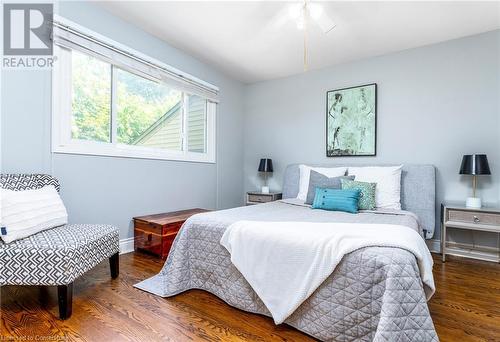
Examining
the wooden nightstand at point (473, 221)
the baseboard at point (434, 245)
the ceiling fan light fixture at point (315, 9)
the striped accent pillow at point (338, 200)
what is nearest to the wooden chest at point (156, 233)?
the striped accent pillow at point (338, 200)

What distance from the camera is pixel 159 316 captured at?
1624 mm

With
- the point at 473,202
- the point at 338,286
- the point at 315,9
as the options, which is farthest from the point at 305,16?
the point at 473,202

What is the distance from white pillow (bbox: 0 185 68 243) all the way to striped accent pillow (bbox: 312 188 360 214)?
2.25 m

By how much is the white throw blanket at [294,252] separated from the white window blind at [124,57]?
6.96 ft

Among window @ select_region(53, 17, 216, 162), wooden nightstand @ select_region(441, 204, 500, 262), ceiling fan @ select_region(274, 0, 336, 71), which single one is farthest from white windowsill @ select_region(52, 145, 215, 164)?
wooden nightstand @ select_region(441, 204, 500, 262)

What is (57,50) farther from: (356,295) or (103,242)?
(356,295)

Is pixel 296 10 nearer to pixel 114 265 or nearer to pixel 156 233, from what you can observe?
pixel 156 233

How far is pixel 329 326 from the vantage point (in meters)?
1.37

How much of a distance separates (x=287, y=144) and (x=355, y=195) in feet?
5.88

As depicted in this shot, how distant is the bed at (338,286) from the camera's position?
3.82 ft

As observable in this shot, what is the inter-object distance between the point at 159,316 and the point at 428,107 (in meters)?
3.46

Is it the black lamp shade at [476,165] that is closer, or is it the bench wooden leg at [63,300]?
the bench wooden leg at [63,300]

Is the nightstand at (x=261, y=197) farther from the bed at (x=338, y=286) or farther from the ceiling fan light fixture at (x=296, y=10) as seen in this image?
the ceiling fan light fixture at (x=296, y=10)

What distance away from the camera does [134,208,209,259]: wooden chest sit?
8.67 ft
